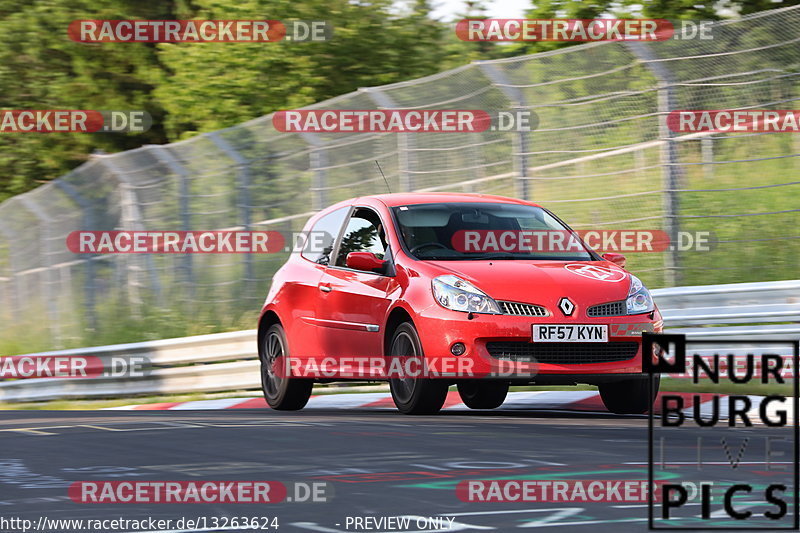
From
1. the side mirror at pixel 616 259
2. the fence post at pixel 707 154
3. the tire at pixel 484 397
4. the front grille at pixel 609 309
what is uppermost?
the fence post at pixel 707 154

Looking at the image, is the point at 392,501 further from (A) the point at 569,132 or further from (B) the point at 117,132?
(B) the point at 117,132

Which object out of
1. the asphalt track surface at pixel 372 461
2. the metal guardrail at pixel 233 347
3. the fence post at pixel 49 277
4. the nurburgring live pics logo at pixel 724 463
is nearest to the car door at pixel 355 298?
the asphalt track surface at pixel 372 461

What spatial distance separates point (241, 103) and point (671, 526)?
21.4 meters

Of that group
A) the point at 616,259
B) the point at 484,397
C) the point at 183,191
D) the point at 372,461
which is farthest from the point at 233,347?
the point at 372,461

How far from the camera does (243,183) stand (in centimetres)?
1848

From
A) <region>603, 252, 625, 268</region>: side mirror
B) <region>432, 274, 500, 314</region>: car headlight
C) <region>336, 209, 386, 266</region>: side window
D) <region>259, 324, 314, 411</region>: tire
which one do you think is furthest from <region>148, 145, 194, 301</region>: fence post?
<region>432, 274, 500, 314</region>: car headlight

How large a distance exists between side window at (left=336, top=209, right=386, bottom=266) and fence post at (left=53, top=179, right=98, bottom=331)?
31.1 feet

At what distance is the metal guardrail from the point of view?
40.8 feet

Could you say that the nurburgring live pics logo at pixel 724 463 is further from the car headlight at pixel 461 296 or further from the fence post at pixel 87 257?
the fence post at pixel 87 257

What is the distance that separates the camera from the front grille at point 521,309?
10.5 meters

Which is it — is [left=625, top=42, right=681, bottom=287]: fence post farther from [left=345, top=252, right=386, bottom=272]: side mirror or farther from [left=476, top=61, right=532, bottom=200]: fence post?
[left=345, top=252, right=386, bottom=272]: side mirror

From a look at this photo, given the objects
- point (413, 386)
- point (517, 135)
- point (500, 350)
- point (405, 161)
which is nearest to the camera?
point (500, 350)

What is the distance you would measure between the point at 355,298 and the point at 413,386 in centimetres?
99

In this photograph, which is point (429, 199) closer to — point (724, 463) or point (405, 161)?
point (724, 463)
